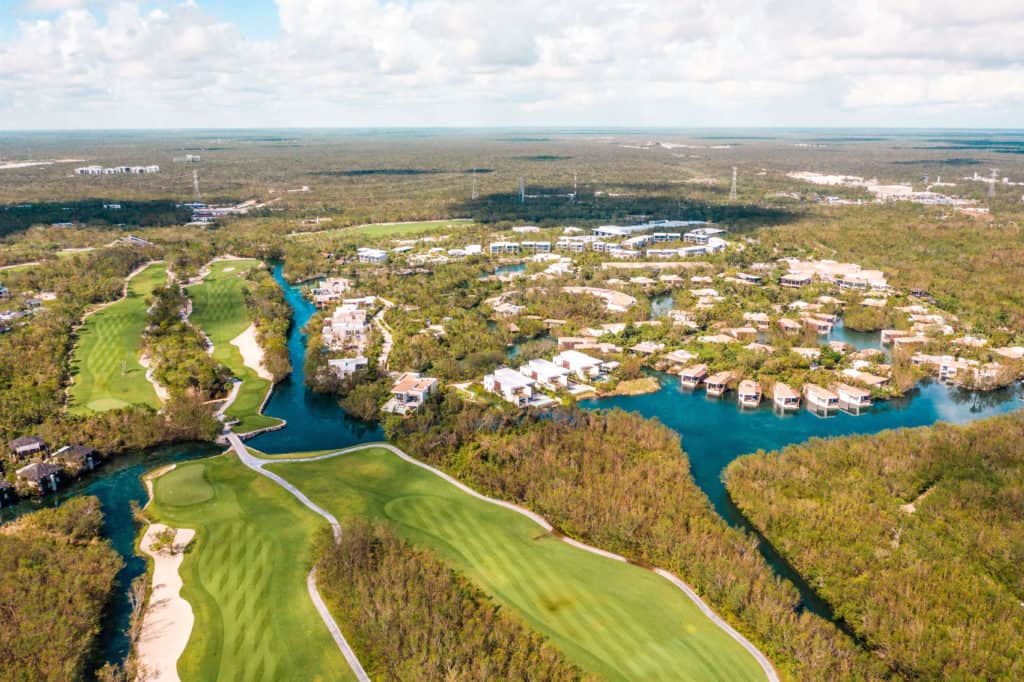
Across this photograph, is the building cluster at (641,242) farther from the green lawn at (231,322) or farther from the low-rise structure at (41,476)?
the low-rise structure at (41,476)

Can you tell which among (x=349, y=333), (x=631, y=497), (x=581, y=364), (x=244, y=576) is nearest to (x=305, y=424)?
(x=244, y=576)

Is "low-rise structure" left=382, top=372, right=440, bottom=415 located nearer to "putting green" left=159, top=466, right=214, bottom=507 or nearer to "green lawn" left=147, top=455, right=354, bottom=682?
"green lawn" left=147, top=455, right=354, bottom=682

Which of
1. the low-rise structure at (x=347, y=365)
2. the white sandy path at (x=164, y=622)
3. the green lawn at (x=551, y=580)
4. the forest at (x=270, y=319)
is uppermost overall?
the forest at (x=270, y=319)

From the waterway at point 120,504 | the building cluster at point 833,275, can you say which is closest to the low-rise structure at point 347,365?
the waterway at point 120,504

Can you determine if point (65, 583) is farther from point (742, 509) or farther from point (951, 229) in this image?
point (951, 229)

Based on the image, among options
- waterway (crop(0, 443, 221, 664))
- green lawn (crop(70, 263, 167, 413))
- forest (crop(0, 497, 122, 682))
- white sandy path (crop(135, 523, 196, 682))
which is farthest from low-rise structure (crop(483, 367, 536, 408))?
forest (crop(0, 497, 122, 682))

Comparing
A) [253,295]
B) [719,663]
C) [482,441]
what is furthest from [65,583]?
[253,295]

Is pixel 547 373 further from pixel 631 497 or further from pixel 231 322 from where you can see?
pixel 231 322
